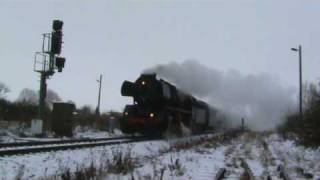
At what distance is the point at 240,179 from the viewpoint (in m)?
12.1

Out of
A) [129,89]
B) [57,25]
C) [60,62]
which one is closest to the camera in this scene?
[60,62]

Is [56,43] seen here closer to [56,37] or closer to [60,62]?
[56,37]

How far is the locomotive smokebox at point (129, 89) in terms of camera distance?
33406mm

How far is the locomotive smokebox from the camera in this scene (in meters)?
33.4

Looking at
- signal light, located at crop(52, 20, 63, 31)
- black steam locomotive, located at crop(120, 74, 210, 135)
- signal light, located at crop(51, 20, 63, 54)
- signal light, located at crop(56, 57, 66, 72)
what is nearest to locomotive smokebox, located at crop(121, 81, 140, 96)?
black steam locomotive, located at crop(120, 74, 210, 135)

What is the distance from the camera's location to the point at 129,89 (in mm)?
33500

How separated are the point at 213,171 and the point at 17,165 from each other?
201 inches

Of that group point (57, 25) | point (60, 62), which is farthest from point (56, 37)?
point (60, 62)

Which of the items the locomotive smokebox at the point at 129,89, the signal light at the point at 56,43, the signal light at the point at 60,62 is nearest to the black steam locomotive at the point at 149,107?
the locomotive smokebox at the point at 129,89

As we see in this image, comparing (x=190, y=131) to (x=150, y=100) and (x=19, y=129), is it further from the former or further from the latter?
(x=19, y=129)

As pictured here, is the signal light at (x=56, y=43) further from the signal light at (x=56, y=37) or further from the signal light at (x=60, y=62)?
the signal light at (x=60, y=62)

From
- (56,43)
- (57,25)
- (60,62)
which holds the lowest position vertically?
(60,62)

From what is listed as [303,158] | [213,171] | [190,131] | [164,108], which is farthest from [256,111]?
[213,171]

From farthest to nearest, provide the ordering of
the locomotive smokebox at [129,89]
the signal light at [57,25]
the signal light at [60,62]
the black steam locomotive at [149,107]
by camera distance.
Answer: the locomotive smokebox at [129,89]
the black steam locomotive at [149,107]
the signal light at [57,25]
the signal light at [60,62]
